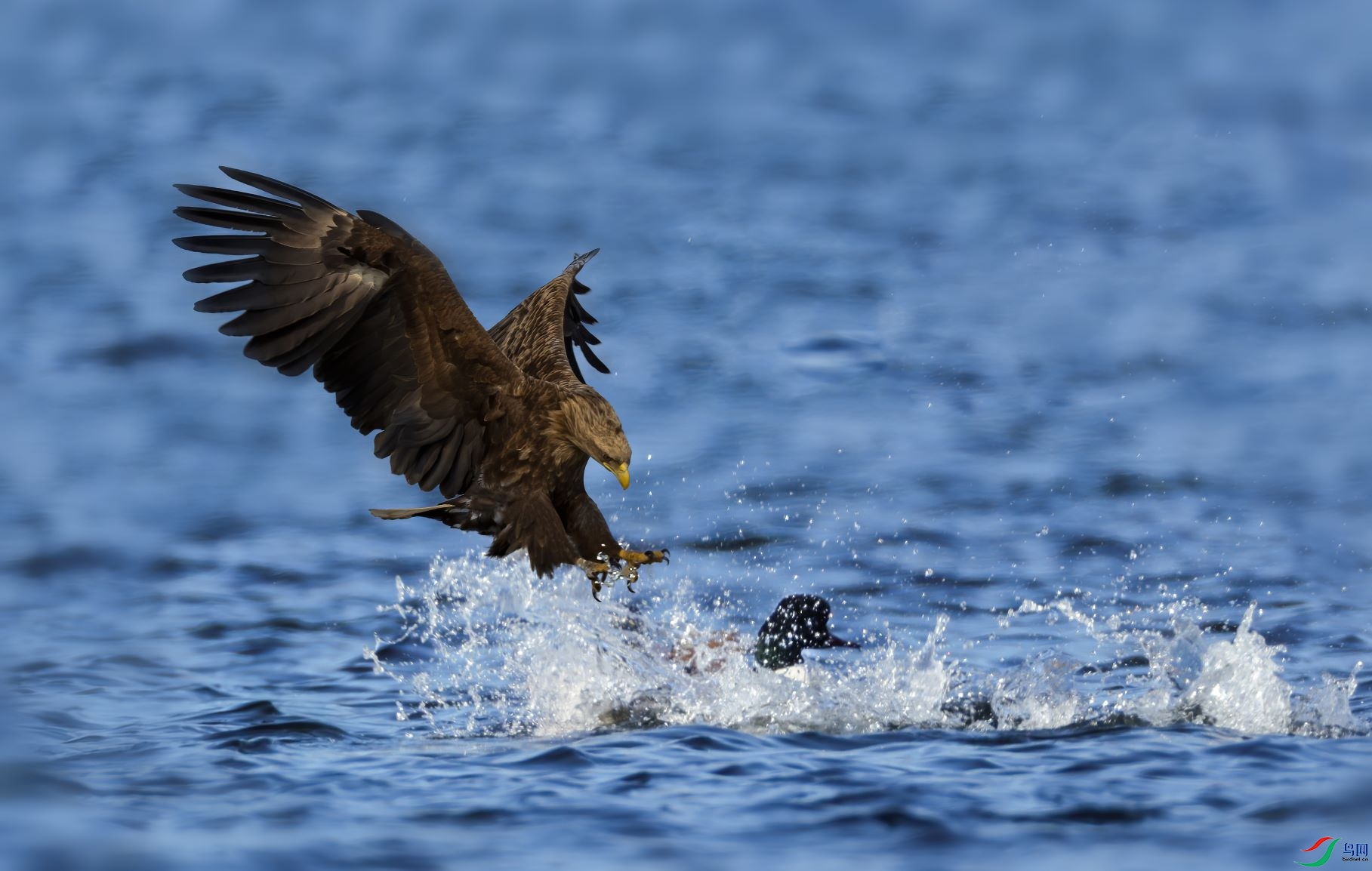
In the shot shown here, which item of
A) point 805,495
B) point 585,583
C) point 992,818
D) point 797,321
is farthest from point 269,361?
point 797,321

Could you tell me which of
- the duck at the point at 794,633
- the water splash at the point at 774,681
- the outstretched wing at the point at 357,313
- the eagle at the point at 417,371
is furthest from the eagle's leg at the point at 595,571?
the duck at the point at 794,633

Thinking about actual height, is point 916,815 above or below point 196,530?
below

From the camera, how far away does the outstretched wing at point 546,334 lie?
7.19 metres

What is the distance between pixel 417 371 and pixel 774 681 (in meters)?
1.82

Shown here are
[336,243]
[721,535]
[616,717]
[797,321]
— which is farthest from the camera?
[797,321]

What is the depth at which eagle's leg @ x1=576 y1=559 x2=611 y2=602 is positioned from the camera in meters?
6.63

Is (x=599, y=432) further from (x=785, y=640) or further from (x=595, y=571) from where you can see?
(x=785, y=640)

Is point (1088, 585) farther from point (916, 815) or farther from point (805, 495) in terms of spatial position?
point (916, 815)

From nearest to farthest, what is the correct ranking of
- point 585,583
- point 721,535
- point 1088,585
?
point 585,583
point 1088,585
point 721,535

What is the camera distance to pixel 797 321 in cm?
1285

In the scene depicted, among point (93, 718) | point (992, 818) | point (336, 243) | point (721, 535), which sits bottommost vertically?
point (992, 818)

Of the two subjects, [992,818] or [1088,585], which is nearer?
[992,818]

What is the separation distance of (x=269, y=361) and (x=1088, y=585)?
14.6 feet

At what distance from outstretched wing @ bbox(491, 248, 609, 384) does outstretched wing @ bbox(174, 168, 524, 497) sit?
545 millimetres
